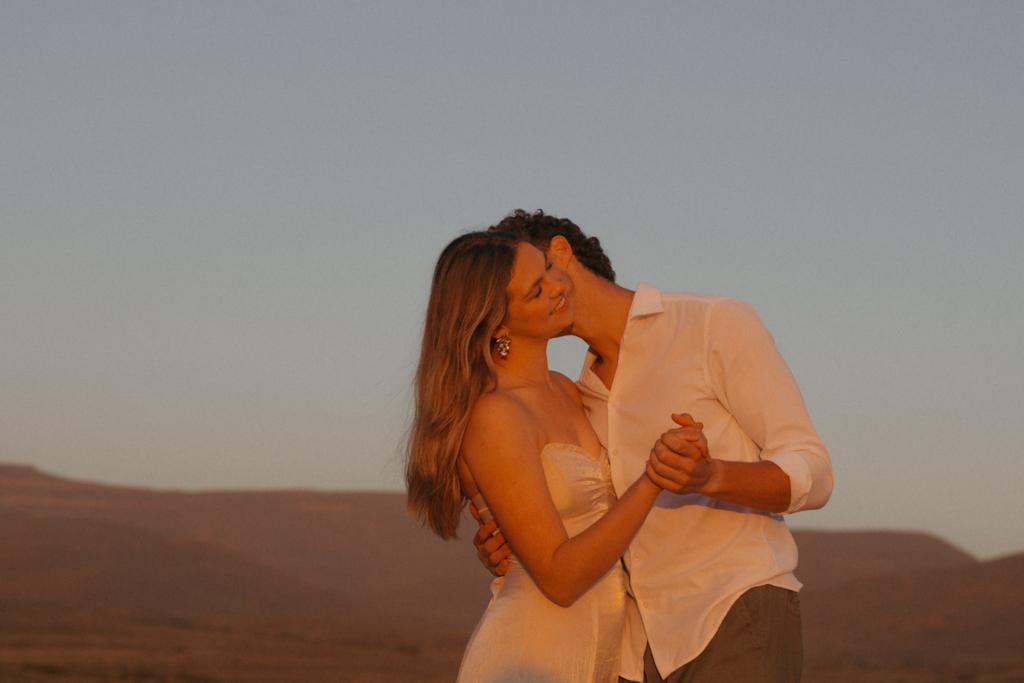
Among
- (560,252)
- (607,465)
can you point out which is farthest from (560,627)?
(560,252)

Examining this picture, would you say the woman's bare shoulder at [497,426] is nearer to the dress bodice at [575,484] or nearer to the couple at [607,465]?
the couple at [607,465]

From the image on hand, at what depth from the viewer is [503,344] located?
4.39m

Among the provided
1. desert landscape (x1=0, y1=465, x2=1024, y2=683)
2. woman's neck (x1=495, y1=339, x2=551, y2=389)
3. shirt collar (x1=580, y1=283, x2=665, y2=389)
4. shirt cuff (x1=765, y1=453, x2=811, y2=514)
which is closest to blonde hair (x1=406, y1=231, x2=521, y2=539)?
woman's neck (x1=495, y1=339, x2=551, y2=389)

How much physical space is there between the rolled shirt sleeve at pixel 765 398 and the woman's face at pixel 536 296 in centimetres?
60

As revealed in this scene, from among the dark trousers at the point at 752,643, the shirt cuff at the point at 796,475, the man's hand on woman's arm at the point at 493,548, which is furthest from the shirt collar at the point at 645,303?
the dark trousers at the point at 752,643

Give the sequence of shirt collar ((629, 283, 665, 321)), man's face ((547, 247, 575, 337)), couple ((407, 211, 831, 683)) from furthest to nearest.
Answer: man's face ((547, 247, 575, 337))
shirt collar ((629, 283, 665, 321))
couple ((407, 211, 831, 683))

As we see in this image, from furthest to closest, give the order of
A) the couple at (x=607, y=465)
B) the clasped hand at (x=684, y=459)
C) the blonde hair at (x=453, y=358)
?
the blonde hair at (x=453, y=358), the couple at (x=607, y=465), the clasped hand at (x=684, y=459)

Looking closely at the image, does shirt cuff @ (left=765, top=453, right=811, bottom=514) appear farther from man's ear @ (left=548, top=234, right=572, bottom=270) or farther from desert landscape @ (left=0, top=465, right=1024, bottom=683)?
desert landscape @ (left=0, top=465, right=1024, bottom=683)

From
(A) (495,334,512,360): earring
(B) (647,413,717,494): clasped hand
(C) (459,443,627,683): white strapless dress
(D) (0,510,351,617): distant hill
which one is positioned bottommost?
(D) (0,510,351,617): distant hill

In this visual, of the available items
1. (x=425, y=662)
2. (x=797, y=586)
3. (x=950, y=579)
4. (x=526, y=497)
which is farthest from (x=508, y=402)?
(x=950, y=579)

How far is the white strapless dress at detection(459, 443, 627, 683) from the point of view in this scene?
4137 millimetres

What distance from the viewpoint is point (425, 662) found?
20062mm

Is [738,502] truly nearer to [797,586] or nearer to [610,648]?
[797,586]

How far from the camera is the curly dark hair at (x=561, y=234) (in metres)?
4.50
